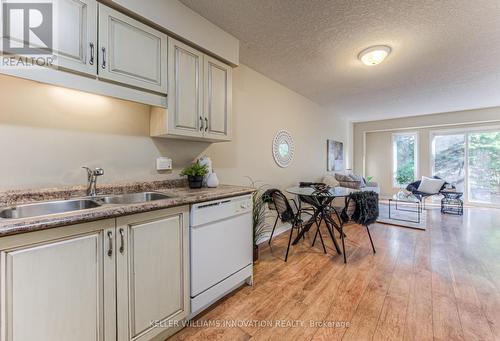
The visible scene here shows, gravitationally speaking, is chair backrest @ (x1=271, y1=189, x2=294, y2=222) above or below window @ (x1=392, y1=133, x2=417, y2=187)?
below

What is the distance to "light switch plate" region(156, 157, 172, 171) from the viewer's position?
77.7 inches

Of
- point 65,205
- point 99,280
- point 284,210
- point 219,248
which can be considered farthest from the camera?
point 284,210

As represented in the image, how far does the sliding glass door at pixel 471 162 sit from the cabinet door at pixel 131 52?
719cm

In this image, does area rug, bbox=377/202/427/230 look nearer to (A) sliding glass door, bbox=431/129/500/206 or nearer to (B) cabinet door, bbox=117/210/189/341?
(A) sliding glass door, bbox=431/129/500/206

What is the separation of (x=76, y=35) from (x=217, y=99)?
109 centimetres

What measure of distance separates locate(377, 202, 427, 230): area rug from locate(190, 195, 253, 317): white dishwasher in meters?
3.37

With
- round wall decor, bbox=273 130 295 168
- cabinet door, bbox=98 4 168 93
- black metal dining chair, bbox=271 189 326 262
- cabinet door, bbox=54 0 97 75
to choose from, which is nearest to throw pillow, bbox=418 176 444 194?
round wall decor, bbox=273 130 295 168

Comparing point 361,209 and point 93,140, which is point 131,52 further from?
point 361,209

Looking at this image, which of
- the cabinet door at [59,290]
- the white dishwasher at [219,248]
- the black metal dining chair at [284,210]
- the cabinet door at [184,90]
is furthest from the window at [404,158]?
the cabinet door at [59,290]

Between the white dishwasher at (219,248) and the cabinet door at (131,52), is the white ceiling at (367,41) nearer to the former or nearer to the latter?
the cabinet door at (131,52)

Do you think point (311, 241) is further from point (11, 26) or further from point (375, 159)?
point (375, 159)

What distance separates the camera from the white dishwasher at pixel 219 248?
157 cm

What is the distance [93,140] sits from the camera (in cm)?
161

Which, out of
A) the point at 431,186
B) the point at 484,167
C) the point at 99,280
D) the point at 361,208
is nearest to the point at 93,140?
the point at 99,280
